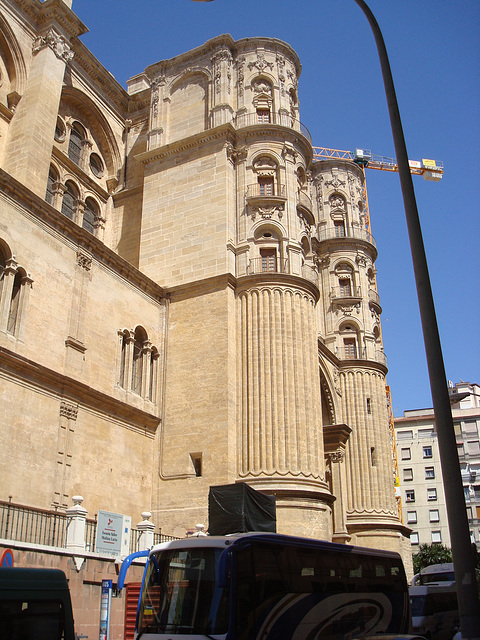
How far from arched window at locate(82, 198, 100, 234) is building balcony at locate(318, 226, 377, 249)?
54.2 feet

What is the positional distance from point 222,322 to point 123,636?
13039mm

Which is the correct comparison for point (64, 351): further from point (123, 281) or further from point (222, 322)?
point (222, 322)

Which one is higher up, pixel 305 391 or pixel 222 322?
pixel 222 322

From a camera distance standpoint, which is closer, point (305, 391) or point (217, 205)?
point (305, 391)

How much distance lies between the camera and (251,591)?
11008mm

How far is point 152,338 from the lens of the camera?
26.8 m

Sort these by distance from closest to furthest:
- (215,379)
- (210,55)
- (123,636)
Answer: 1. (123,636)
2. (215,379)
3. (210,55)

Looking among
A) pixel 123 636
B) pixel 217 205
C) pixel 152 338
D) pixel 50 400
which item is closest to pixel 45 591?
pixel 123 636

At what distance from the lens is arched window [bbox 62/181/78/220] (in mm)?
29438

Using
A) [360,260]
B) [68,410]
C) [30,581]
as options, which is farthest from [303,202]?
[30,581]

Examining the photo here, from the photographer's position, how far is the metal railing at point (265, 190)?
1139 inches

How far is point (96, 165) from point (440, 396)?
27834mm

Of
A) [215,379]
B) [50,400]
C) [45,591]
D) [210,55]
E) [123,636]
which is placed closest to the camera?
[45,591]

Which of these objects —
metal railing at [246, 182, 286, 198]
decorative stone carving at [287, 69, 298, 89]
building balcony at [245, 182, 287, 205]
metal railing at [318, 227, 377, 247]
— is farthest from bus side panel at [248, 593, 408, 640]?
metal railing at [318, 227, 377, 247]
